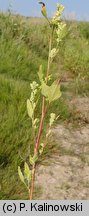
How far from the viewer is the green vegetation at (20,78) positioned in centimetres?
327

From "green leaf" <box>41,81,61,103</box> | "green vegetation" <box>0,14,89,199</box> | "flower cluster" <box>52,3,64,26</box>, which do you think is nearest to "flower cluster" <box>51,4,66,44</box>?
"flower cluster" <box>52,3,64,26</box>

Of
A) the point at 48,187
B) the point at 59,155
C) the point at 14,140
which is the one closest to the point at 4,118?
the point at 14,140

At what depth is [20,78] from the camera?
5398 mm

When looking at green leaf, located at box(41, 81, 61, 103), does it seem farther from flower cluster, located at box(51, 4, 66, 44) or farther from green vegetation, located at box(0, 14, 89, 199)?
green vegetation, located at box(0, 14, 89, 199)

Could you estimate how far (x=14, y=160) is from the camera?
326 cm

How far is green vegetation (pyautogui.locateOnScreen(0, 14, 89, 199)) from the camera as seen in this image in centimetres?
327

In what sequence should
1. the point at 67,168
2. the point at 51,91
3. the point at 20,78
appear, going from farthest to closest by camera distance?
the point at 20,78, the point at 67,168, the point at 51,91

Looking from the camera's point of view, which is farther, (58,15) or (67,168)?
(67,168)

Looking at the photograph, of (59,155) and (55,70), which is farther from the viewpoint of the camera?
(55,70)

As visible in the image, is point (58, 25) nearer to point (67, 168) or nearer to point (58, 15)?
point (58, 15)

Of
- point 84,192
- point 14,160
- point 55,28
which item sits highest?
point 55,28

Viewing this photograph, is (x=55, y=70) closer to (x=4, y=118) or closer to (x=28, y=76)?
(x=28, y=76)

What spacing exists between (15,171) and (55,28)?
210 centimetres

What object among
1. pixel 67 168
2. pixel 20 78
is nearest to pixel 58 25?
pixel 67 168
